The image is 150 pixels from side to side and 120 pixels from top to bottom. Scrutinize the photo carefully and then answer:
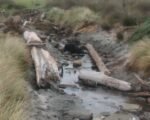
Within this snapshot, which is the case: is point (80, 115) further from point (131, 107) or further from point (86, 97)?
point (86, 97)

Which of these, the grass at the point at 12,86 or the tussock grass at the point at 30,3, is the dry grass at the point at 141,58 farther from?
the tussock grass at the point at 30,3

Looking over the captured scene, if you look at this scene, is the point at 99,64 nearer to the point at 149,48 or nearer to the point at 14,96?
the point at 149,48

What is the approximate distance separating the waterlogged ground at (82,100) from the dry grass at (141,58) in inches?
14.4

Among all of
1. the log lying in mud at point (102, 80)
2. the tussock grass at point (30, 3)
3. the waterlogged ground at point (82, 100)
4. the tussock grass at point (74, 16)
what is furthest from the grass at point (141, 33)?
the tussock grass at point (30, 3)

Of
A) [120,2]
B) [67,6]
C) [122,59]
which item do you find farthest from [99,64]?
[67,6]

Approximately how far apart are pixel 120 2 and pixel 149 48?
427 inches

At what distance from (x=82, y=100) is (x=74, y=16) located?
1543 cm

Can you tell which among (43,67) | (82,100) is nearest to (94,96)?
(82,100)

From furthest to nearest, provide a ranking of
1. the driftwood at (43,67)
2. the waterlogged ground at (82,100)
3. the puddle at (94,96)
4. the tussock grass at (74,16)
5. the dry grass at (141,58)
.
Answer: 1. the tussock grass at (74,16)
2. the dry grass at (141,58)
3. the driftwood at (43,67)
4. the puddle at (94,96)
5. the waterlogged ground at (82,100)

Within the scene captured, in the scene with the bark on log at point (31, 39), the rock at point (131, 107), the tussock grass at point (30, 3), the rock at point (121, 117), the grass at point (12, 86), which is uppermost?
the grass at point (12, 86)

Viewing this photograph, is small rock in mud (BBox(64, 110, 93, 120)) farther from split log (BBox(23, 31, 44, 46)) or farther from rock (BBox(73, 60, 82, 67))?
split log (BBox(23, 31, 44, 46))

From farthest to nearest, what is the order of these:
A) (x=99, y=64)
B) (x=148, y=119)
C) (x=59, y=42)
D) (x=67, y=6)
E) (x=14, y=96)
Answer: (x=67, y=6)
(x=59, y=42)
(x=99, y=64)
(x=148, y=119)
(x=14, y=96)

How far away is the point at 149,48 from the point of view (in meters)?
13.3

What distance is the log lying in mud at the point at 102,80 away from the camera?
38.9 feet
